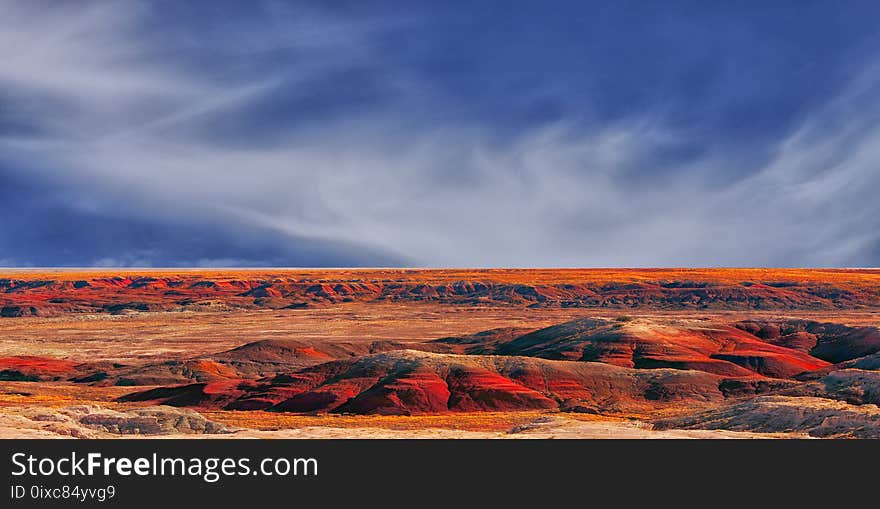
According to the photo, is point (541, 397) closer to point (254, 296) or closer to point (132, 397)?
point (132, 397)

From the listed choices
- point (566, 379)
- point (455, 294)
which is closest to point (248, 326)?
point (455, 294)

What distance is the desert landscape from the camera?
32625mm

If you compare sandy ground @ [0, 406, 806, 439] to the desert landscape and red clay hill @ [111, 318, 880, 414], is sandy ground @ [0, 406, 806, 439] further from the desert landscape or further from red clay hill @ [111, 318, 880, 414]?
red clay hill @ [111, 318, 880, 414]

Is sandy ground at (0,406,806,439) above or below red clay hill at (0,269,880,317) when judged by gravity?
below

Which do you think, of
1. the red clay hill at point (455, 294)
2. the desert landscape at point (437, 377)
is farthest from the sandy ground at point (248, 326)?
the red clay hill at point (455, 294)

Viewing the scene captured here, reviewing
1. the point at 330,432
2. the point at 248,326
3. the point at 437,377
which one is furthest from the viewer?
the point at 248,326

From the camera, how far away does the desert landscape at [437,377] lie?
1284 inches

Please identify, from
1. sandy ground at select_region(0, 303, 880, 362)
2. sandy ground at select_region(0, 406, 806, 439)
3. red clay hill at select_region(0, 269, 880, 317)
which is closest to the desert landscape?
sandy ground at select_region(0, 406, 806, 439)

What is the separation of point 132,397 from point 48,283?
17025 centimetres

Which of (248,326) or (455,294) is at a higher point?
(455,294)

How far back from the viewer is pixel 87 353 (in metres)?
79.9

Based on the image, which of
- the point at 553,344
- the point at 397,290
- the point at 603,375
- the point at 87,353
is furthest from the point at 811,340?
the point at 397,290

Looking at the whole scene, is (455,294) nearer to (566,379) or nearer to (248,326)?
(248,326)

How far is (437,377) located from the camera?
49.8 metres
